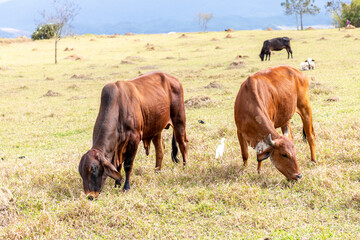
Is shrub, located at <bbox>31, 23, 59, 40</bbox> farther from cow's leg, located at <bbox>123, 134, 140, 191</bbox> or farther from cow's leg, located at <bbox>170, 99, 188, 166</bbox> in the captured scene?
cow's leg, located at <bbox>123, 134, 140, 191</bbox>

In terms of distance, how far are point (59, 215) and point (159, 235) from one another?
1.44 metres

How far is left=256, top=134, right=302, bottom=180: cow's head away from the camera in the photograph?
5793 millimetres

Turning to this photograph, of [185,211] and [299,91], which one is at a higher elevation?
[299,91]

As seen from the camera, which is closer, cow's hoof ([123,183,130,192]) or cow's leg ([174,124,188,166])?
cow's hoof ([123,183,130,192])

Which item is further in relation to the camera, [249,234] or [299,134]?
[299,134]

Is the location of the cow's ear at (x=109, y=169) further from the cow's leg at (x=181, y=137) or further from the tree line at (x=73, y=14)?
the tree line at (x=73, y=14)

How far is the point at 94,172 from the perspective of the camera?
5422mm

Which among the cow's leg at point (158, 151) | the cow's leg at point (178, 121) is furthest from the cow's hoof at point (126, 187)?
the cow's leg at point (178, 121)

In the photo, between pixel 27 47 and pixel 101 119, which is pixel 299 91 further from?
pixel 27 47

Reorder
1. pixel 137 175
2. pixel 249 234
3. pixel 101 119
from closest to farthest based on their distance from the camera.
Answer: pixel 249 234 → pixel 101 119 → pixel 137 175

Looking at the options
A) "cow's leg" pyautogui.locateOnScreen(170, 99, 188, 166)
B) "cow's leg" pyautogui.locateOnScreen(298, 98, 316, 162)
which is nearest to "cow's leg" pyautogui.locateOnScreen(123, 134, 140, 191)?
"cow's leg" pyautogui.locateOnScreen(170, 99, 188, 166)

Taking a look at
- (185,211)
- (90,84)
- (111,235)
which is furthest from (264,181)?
(90,84)

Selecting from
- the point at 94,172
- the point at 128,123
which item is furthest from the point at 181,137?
the point at 94,172

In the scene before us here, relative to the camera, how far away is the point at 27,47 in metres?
43.6
